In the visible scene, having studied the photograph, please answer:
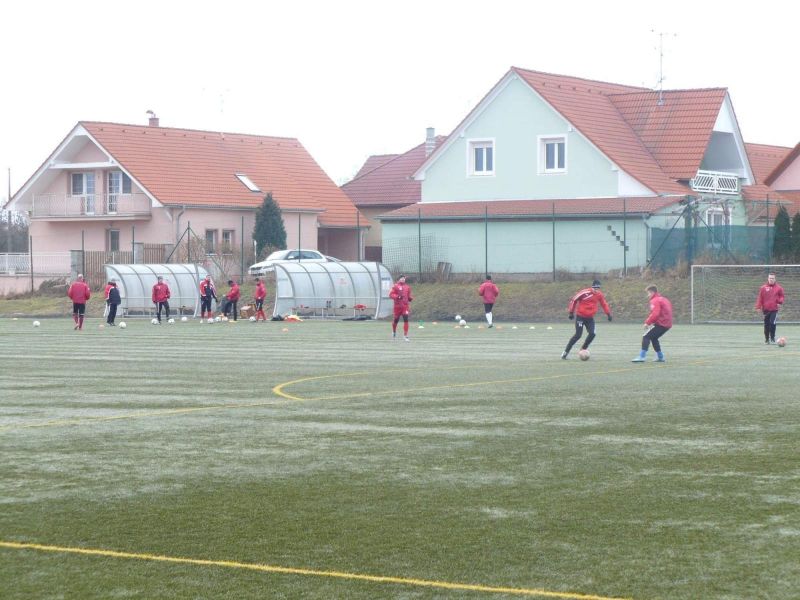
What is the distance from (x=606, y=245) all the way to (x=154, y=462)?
4108cm

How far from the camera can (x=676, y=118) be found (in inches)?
2368

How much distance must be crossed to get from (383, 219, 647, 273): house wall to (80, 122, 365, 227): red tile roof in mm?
12199

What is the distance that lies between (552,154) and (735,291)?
43.3ft

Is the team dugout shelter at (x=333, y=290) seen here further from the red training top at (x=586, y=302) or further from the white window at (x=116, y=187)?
the red training top at (x=586, y=302)

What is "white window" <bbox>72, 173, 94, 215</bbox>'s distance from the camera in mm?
67562

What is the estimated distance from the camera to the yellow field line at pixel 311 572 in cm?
808

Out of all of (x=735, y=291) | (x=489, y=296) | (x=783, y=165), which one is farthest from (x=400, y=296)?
(x=783, y=165)

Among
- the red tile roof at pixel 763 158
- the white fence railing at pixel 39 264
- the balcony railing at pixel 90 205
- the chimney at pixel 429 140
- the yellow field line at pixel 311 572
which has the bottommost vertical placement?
the yellow field line at pixel 311 572

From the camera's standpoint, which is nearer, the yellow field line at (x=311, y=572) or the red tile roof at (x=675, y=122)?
the yellow field line at (x=311, y=572)

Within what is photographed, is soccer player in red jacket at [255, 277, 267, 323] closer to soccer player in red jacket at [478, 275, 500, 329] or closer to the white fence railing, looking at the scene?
soccer player in red jacket at [478, 275, 500, 329]

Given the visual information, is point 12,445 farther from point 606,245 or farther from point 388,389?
point 606,245

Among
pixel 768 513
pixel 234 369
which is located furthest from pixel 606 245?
pixel 768 513

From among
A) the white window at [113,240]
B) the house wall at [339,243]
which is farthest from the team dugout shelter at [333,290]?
the house wall at [339,243]

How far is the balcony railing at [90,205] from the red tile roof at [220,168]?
5.36 feet
